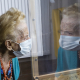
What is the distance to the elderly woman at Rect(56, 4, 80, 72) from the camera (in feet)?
2.40

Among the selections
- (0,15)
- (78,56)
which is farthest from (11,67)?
(78,56)

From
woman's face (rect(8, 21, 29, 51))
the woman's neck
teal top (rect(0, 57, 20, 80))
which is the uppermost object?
woman's face (rect(8, 21, 29, 51))

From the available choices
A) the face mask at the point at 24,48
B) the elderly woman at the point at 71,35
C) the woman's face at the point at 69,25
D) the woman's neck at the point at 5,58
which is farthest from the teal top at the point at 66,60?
the woman's neck at the point at 5,58

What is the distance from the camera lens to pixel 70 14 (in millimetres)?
729

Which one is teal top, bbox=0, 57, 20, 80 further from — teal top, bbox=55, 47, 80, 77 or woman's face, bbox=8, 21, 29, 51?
teal top, bbox=55, 47, 80, 77

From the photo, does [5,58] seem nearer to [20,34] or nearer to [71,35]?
[20,34]

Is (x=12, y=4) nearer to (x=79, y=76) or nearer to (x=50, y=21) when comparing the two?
(x=50, y=21)

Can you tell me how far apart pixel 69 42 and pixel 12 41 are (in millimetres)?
400

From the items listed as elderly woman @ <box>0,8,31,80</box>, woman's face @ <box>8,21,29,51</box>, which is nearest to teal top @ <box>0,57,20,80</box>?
elderly woman @ <box>0,8,31,80</box>

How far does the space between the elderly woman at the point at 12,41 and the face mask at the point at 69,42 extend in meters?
0.26

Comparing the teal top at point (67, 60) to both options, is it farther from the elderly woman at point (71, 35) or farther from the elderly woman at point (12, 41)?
the elderly woman at point (12, 41)

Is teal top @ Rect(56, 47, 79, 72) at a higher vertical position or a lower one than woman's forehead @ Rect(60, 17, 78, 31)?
lower

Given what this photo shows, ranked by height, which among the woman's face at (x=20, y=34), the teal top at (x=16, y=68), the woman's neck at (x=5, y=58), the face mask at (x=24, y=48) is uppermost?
the woman's face at (x=20, y=34)

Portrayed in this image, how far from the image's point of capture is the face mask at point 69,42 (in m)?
0.73
